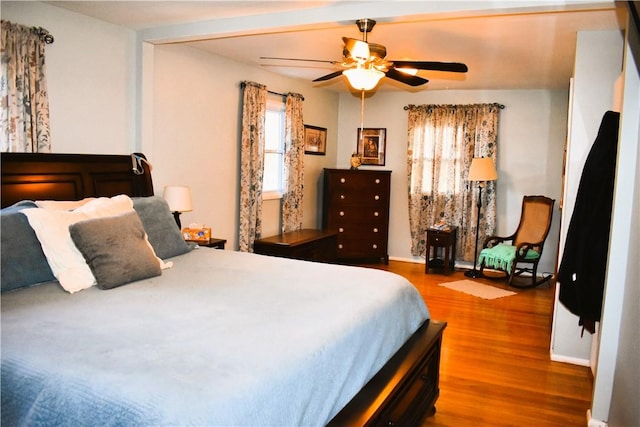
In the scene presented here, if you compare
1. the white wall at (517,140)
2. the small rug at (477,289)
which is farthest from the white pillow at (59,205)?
the white wall at (517,140)

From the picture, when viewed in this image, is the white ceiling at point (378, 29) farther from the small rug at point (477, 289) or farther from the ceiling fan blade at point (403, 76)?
the small rug at point (477, 289)

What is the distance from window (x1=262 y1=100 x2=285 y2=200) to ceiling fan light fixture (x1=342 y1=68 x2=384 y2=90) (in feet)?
8.18

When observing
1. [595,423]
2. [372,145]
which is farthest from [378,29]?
[372,145]

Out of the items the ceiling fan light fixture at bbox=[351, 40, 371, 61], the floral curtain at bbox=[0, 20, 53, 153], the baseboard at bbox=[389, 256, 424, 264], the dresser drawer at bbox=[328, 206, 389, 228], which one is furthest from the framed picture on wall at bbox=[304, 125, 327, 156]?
the floral curtain at bbox=[0, 20, 53, 153]

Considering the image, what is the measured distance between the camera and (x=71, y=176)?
3422 millimetres

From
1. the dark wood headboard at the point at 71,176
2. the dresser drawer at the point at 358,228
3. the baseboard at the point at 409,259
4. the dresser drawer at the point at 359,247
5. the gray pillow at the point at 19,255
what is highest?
the dark wood headboard at the point at 71,176

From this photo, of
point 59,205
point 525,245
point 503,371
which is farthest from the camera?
point 525,245

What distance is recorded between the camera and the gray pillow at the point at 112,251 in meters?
2.46

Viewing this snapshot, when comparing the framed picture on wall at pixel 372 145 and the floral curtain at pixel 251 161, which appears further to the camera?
the framed picture on wall at pixel 372 145

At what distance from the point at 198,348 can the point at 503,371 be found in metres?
2.58

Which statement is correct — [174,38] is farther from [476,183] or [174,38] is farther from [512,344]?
[476,183]

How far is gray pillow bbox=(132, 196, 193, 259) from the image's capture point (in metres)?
3.12

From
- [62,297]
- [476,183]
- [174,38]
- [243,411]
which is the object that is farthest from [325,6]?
[476,183]

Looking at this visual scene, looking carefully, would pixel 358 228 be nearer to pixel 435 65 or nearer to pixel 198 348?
pixel 435 65
